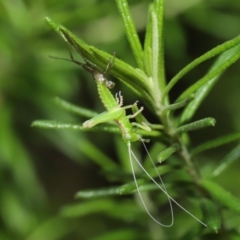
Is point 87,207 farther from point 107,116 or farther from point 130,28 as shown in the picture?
point 130,28

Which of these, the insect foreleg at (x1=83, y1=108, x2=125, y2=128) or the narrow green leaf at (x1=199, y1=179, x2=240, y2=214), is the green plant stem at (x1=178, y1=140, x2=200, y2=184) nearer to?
the narrow green leaf at (x1=199, y1=179, x2=240, y2=214)

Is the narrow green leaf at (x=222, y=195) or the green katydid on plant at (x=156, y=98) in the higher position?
the green katydid on plant at (x=156, y=98)

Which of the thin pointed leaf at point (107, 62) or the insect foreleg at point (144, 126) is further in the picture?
the insect foreleg at point (144, 126)

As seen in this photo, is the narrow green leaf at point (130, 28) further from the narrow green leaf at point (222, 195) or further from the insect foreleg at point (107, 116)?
A: the narrow green leaf at point (222, 195)

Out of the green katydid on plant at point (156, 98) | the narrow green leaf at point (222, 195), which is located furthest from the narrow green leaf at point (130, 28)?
the narrow green leaf at point (222, 195)

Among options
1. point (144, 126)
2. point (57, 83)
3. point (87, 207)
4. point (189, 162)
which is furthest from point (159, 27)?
point (57, 83)

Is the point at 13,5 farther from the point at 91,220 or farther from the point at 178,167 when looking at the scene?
the point at 178,167
